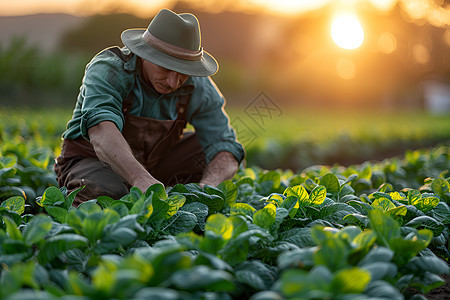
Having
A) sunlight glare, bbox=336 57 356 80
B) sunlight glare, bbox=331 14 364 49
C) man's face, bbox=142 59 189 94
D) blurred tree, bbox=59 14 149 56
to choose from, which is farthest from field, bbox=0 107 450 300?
blurred tree, bbox=59 14 149 56

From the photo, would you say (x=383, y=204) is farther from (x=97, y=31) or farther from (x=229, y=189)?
(x=97, y=31)

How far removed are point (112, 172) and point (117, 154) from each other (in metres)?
0.36

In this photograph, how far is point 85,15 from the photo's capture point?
41.6 m

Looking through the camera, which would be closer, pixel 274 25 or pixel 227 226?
pixel 227 226

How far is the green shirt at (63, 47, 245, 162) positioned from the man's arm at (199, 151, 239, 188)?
38 mm

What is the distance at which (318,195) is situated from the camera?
2201mm

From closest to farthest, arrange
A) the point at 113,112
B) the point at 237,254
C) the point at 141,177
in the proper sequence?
the point at 237,254 → the point at 141,177 → the point at 113,112

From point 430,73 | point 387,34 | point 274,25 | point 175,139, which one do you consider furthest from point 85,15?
point 175,139

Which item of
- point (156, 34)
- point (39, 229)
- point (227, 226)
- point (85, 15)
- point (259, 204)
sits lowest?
point (85, 15)

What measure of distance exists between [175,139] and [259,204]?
0.87 metres

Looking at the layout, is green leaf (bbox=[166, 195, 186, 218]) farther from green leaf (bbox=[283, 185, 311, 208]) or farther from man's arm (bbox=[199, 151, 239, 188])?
man's arm (bbox=[199, 151, 239, 188])

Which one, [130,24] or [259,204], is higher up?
[259,204]

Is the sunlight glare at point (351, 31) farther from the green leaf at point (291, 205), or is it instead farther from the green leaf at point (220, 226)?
the green leaf at point (220, 226)

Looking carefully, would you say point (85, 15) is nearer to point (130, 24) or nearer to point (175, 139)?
point (130, 24)
